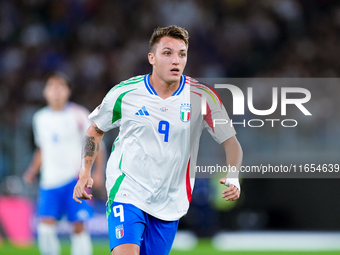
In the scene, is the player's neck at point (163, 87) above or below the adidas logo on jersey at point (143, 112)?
above

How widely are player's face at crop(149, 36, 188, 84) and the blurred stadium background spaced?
229 inches

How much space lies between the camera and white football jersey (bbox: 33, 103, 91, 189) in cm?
772

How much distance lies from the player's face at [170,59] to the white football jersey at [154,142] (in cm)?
17

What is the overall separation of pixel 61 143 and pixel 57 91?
747 mm

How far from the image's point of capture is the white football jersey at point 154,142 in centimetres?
445

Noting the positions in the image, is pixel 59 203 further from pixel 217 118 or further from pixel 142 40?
pixel 142 40

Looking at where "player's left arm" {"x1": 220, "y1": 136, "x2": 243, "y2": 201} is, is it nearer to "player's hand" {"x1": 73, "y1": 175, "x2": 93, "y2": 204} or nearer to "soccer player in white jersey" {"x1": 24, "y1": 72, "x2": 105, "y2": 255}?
"player's hand" {"x1": 73, "y1": 175, "x2": 93, "y2": 204}

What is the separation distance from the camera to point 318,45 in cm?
1524

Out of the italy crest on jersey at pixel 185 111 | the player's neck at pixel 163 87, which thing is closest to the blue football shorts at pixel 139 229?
the italy crest on jersey at pixel 185 111

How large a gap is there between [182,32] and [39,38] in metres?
11.8

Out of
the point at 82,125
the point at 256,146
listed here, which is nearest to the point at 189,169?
the point at 82,125

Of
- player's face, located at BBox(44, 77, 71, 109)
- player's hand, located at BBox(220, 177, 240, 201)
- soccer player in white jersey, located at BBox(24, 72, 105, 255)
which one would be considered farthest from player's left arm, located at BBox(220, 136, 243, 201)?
player's face, located at BBox(44, 77, 71, 109)

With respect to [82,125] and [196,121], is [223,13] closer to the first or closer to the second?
[82,125]

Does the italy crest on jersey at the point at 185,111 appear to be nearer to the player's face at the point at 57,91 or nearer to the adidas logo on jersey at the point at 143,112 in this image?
the adidas logo on jersey at the point at 143,112
